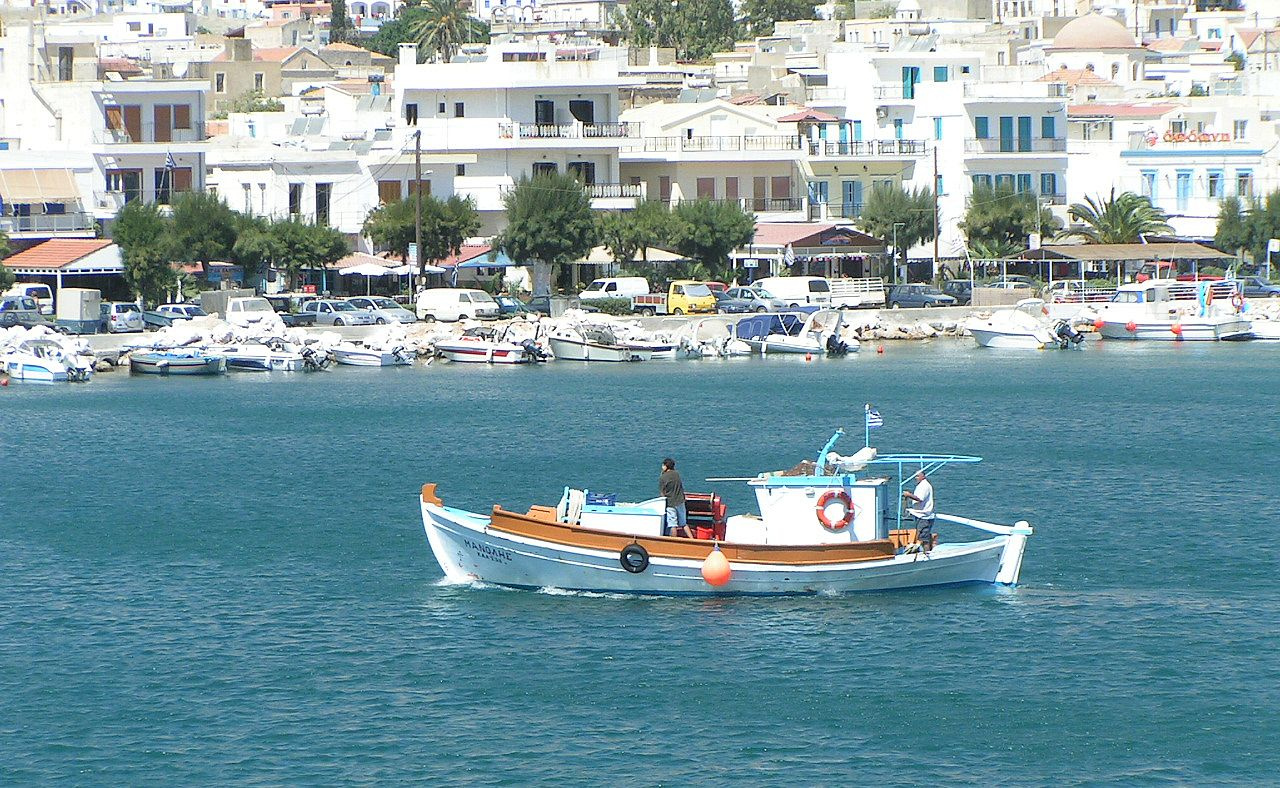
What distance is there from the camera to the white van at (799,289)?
8194cm

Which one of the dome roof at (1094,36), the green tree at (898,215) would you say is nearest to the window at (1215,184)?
the green tree at (898,215)

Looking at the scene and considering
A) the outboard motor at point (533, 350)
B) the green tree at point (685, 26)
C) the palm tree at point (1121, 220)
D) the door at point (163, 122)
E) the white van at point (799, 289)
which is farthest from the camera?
the green tree at point (685, 26)

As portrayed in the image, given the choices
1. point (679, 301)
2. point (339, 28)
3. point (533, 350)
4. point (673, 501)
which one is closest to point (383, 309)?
point (533, 350)

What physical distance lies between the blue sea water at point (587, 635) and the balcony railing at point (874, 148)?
42.8 meters

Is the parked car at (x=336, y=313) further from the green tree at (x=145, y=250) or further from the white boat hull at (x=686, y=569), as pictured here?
the white boat hull at (x=686, y=569)

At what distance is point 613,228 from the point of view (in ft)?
278

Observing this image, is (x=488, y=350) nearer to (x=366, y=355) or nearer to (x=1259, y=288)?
(x=366, y=355)

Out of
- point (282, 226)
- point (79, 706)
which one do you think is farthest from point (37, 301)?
point (79, 706)

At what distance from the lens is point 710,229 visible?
280ft

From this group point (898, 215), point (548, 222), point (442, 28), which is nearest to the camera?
point (548, 222)

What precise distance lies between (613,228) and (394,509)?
45020 mm

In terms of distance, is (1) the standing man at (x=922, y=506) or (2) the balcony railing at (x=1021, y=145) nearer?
(1) the standing man at (x=922, y=506)

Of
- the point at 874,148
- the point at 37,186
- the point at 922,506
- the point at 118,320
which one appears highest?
the point at 874,148

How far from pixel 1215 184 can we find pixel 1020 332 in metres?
23.7
